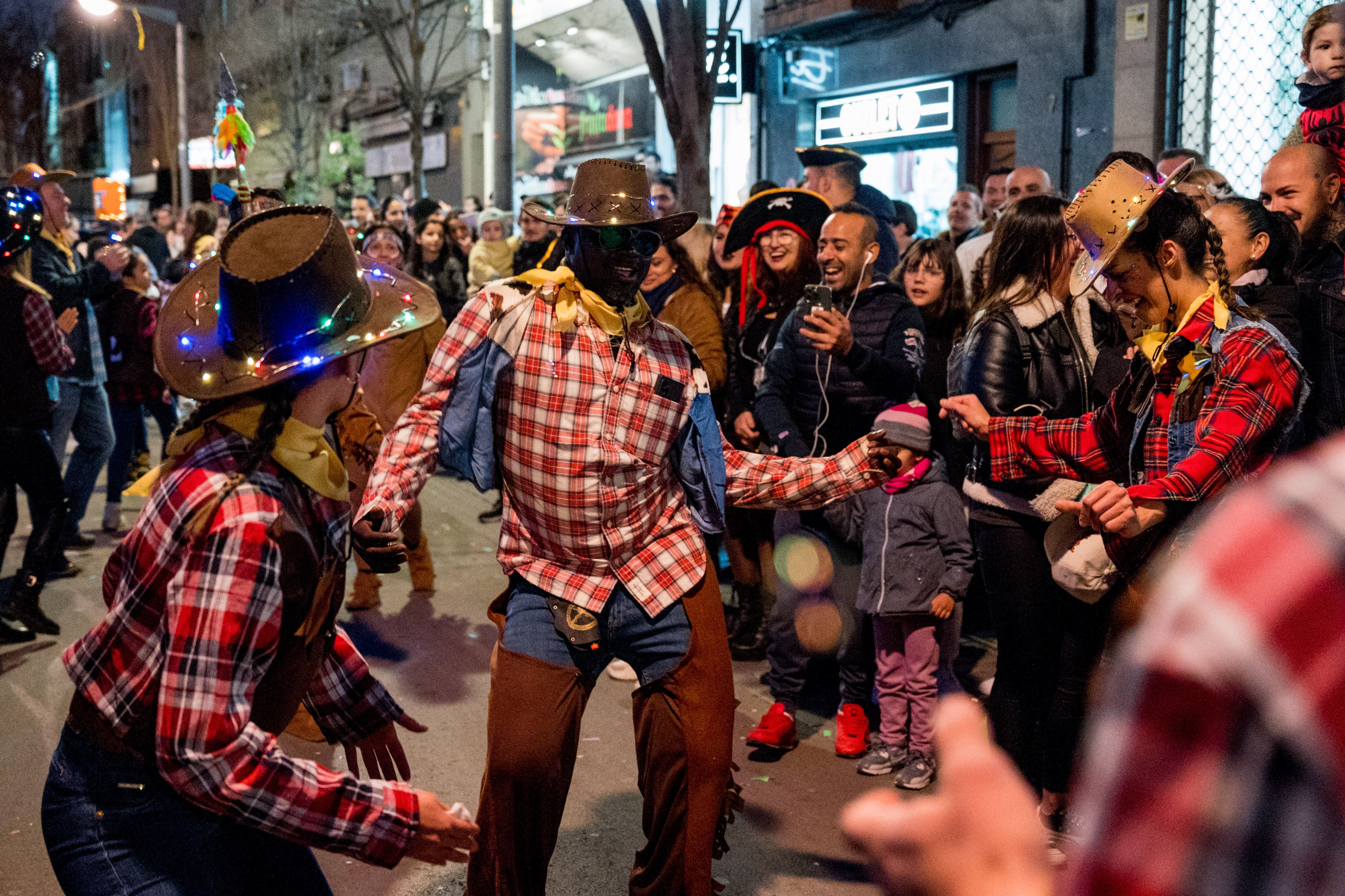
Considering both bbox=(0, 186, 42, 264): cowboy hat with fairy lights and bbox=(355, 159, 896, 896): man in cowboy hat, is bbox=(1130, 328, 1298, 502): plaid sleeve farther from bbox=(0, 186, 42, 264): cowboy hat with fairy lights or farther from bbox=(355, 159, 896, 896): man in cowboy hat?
bbox=(0, 186, 42, 264): cowboy hat with fairy lights

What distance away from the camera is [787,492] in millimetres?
3475

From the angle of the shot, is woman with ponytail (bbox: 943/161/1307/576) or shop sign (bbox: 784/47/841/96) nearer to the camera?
woman with ponytail (bbox: 943/161/1307/576)

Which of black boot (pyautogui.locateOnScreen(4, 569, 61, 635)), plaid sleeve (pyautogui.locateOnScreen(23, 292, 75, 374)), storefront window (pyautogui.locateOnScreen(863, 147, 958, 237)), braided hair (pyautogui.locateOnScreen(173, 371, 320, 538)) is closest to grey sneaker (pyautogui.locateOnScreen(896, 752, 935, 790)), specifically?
braided hair (pyautogui.locateOnScreen(173, 371, 320, 538))

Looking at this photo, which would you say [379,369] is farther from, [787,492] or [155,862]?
[155,862]

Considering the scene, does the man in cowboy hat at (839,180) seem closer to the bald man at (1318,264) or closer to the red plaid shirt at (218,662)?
the bald man at (1318,264)

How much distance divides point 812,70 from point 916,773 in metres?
13.2

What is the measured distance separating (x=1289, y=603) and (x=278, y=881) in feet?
7.14

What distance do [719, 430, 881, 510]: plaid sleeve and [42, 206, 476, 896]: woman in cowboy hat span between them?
1.42 m

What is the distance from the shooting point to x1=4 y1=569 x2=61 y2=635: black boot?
6.51 metres

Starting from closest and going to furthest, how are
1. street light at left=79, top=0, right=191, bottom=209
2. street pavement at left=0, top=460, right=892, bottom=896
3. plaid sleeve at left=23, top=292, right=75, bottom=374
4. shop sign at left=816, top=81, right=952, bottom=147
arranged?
1. street pavement at left=0, top=460, right=892, bottom=896
2. plaid sleeve at left=23, top=292, right=75, bottom=374
3. shop sign at left=816, top=81, right=952, bottom=147
4. street light at left=79, top=0, right=191, bottom=209

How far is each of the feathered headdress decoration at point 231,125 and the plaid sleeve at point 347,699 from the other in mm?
1670

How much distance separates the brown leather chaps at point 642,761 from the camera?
10.00ft

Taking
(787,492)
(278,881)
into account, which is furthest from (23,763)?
(787,492)

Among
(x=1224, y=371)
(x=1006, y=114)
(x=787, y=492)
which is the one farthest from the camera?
(x=1006, y=114)
